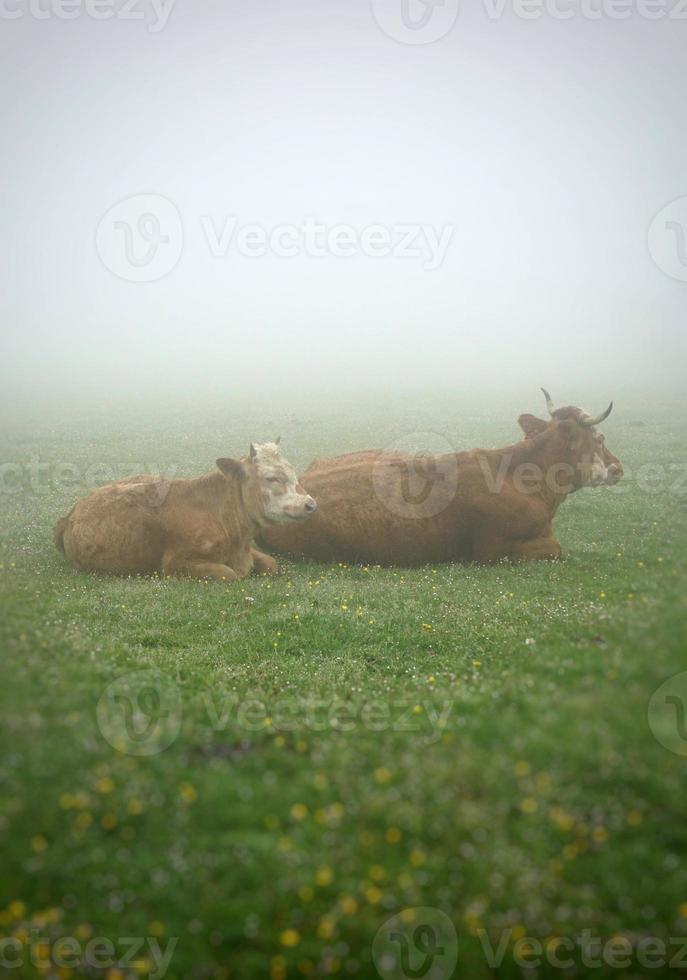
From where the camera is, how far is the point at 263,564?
56.1 ft

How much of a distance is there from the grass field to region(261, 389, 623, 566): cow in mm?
4228

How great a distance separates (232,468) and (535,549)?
7092mm

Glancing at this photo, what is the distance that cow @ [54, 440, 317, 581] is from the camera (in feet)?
53.0

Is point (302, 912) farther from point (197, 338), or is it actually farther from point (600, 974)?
point (197, 338)

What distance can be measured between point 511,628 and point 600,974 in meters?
6.84

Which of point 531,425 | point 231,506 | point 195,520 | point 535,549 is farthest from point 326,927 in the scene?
point 531,425

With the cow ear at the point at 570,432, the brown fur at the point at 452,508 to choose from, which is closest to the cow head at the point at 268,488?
the brown fur at the point at 452,508

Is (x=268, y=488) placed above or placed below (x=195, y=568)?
above

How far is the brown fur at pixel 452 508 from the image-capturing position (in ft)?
56.7

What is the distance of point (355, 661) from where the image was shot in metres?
11.8

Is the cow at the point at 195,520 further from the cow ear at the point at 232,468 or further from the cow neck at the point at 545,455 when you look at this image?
the cow neck at the point at 545,455

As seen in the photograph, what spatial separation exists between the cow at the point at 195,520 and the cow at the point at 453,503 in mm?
1613

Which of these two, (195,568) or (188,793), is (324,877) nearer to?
(188,793)

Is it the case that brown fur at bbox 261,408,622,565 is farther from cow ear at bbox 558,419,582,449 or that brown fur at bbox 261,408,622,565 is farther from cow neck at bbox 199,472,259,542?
cow neck at bbox 199,472,259,542
